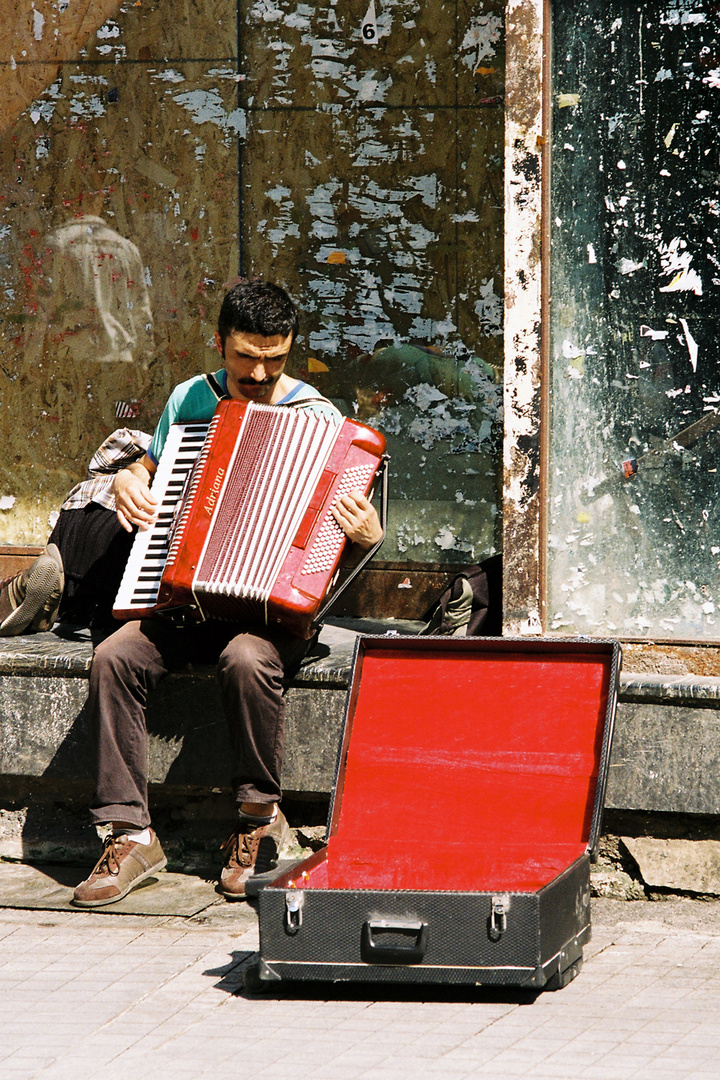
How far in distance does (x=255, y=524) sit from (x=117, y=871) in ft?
3.36

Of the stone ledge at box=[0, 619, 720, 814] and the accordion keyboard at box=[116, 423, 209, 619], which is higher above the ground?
the accordion keyboard at box=[116, 423, 209, 619]

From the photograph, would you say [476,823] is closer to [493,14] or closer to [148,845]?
[148,845]

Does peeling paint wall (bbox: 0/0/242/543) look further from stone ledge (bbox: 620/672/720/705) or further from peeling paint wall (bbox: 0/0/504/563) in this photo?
stone ledge (bbox: 620/672/720/705)

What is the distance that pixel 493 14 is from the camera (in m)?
4.78

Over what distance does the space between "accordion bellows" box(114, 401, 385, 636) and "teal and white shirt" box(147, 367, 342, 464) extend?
0.55 ft

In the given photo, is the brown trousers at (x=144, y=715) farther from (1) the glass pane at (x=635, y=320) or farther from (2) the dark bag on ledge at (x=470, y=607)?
(1) the glass pane at (x=635, y=320)

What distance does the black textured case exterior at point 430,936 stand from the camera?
278 centimetres

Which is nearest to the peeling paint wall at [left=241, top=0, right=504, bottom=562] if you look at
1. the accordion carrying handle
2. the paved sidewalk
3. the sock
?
the accordion carrying handle

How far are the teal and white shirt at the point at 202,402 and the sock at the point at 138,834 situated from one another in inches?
42.4

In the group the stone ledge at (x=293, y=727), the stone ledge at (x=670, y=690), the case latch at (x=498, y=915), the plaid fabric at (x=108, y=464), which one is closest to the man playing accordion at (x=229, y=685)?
the stone ledge at (x=293, y=727)

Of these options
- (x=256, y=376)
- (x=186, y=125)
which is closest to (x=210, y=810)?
(x=256, y=376)

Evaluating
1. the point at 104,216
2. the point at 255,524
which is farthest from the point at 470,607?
the point at 104,216

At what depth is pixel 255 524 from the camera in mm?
3660

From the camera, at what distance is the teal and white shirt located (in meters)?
3.92
